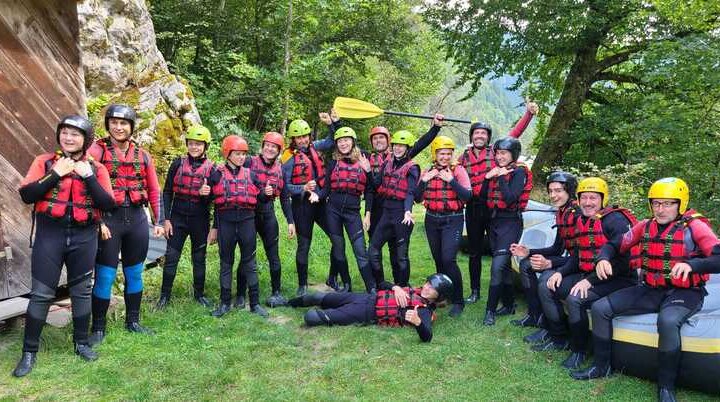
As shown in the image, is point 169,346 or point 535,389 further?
point 169,346

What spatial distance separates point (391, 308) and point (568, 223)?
6.76 feet

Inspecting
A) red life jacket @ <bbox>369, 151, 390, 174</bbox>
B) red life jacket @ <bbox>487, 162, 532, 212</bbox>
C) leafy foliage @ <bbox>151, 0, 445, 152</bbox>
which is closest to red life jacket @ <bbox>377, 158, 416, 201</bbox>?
red life jacket @ <bbox>369, 151, 390, 174</bbox>

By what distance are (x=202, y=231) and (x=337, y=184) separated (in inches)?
67.5

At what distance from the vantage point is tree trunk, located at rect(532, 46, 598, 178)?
42.2 ft

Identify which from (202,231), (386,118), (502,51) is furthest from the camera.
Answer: (386,118)

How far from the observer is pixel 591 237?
4.56 metres

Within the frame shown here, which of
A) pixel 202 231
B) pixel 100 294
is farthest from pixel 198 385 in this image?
pixel 202 231

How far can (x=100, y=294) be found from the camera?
14.9 ft

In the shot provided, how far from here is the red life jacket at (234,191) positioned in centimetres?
541

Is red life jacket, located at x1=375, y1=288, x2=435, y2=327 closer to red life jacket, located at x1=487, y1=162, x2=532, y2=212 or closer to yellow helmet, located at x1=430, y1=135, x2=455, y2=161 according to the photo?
red life jacket, located at x1=487, y1=162, x2=532, y2=212

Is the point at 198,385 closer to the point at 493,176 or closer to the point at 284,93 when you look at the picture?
the point at 493,176

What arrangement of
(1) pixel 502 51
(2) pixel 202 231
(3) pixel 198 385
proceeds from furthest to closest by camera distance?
(1) pixel 502 51 → (2) pixel 202 231 → (3) pixel 198 385

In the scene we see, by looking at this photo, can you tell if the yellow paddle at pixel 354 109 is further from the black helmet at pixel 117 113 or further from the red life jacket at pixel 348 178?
the black helmet at pixel 117 113

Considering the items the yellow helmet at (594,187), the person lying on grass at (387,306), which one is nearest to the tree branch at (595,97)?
the yellow helmet at (594,187)
